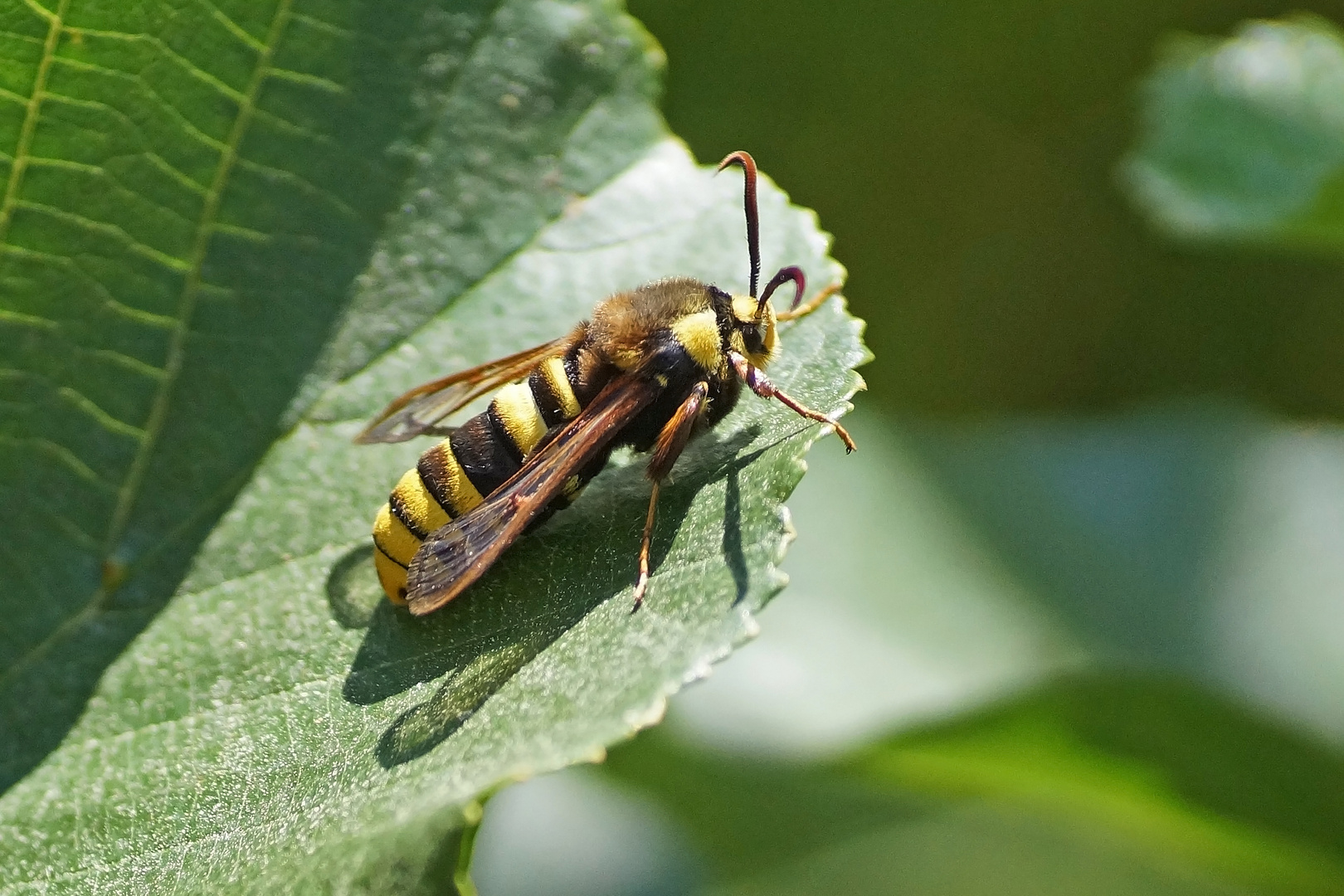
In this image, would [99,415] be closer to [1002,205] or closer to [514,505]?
[514,505]

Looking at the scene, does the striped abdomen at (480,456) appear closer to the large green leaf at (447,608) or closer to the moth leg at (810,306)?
the large green leaf at (447,608)

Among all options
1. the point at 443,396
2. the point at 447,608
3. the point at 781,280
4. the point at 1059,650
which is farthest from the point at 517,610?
the point at 1059,650

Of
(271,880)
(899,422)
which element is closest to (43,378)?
(271,880)

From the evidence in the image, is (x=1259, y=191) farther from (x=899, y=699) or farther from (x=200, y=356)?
(x=200, y=356)

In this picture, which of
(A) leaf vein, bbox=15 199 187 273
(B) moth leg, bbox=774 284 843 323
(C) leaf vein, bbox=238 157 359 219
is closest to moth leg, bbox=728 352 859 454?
(B) moth leg, bbox=774 284 843 323

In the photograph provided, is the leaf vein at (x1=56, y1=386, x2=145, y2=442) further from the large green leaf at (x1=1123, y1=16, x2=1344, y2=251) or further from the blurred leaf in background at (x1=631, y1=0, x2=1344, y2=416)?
the blurred leaf in background at (x1=631, y1=0, x2=1344, y2=416)

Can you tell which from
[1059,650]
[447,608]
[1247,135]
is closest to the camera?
[447,608]
